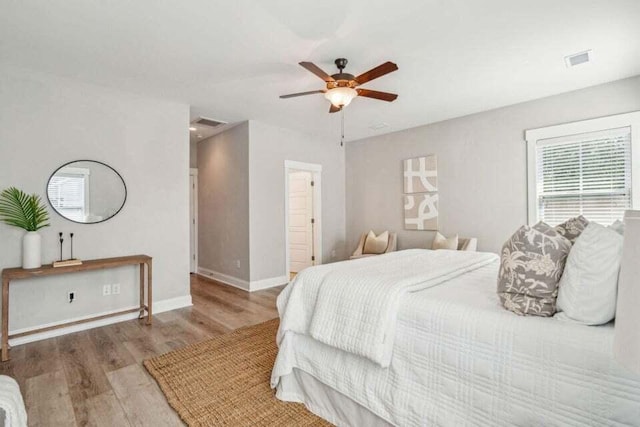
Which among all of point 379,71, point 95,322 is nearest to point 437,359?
point 379,71

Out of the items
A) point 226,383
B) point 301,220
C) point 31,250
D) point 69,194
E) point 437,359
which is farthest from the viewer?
point 301,220

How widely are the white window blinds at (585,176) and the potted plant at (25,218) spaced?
546 centimetres

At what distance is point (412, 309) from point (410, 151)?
4024mm

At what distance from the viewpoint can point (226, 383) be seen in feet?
7.18

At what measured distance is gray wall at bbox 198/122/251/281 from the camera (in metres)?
4.79

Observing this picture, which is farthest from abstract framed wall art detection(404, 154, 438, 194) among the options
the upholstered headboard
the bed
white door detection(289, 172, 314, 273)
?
the upholstered headboard

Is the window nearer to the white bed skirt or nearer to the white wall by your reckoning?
the white bed skirt

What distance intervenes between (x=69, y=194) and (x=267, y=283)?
2751 mm

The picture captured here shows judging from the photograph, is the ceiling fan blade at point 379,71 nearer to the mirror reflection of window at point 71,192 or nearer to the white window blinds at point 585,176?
the white window blinds at point 585,176

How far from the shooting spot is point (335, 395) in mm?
1777

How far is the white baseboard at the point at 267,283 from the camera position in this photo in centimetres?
469

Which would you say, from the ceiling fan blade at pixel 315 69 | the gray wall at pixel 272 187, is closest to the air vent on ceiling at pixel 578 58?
the ceiling fan blade at pixel 315 69

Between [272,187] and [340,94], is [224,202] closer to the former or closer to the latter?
[272,187]

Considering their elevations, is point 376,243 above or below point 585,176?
below
